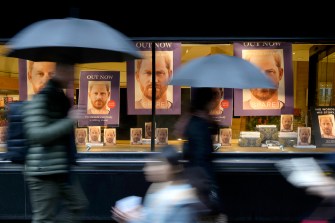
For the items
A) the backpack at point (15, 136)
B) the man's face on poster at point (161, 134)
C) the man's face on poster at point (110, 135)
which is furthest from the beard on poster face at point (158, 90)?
the backpack at point (15, 136)

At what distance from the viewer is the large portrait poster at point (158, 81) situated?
726cm

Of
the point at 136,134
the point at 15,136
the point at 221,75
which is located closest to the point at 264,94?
the point at 136,134

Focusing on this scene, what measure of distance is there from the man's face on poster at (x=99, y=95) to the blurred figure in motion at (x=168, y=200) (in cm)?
400

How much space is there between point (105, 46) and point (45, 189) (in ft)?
4.39

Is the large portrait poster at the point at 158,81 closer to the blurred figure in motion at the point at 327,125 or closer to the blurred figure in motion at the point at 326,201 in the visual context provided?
the blurred figure in motion at the point at 327,125

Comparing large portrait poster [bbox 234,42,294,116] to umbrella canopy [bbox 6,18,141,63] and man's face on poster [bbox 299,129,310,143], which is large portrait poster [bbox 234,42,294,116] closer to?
man's face on poster [bbox 299,129,310,143]

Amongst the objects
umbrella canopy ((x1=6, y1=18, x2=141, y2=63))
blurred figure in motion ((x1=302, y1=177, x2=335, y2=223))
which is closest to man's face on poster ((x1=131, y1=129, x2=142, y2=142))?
umbrella canopy ((x1=6, y1=18, x2=141, y2=63))

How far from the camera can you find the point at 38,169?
4.23 metres

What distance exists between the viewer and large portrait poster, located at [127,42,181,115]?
7.26 metres

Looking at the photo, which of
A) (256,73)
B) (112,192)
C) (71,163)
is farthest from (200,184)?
(112,192)

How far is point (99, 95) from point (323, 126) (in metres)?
3.33

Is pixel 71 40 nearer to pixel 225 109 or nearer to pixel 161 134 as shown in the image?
pixel 161 134

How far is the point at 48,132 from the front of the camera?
163 inches

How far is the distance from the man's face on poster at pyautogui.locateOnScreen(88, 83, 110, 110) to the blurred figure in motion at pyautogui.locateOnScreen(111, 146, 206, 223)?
3999 mm
